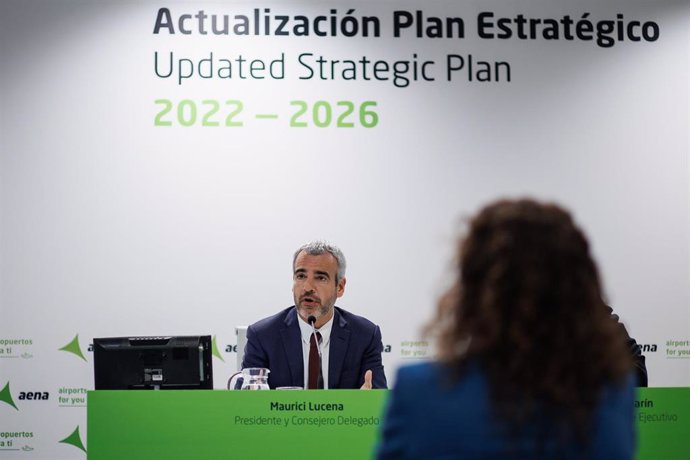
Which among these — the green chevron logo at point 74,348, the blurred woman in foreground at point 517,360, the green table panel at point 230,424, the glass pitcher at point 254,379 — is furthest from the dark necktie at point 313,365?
the blurred woman in foreground at point 517,360

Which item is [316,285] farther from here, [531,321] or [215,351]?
[531,321]

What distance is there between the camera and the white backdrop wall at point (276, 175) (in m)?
5.21

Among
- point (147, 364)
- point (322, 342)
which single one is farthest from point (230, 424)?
point (322, 342)

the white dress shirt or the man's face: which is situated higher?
the man's face

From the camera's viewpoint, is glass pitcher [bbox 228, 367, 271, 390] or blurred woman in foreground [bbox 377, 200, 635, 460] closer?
blurred woman in foreground [bbox 377, 200, 635, 460]

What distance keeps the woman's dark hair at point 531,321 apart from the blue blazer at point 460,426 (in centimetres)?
2

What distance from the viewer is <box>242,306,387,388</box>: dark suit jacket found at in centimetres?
420

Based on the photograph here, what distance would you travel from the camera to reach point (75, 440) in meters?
5.15

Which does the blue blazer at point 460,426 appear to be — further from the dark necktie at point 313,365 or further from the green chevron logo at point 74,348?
the green chevron logo at point 74,348

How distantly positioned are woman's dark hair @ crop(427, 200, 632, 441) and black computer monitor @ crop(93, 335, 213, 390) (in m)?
2.62

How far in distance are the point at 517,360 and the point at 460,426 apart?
0.38 ft

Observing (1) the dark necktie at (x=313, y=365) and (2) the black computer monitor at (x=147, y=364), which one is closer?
(2) the black computer monitor at (x=147, y=364)

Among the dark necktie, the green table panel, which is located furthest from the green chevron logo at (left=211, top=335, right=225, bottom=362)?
the green table panel

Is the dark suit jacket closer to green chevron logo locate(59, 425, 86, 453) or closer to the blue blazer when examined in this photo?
green chevron logo locate(59, 425, 86, 453)
